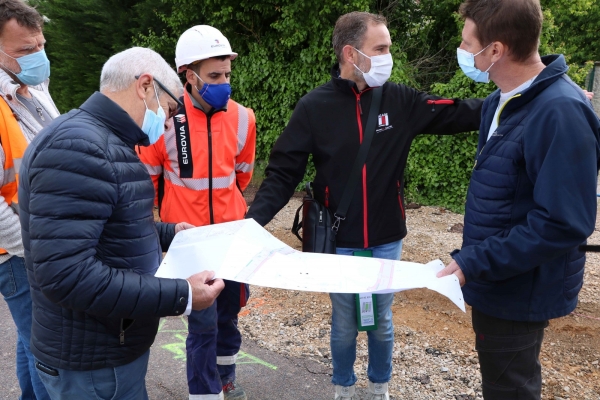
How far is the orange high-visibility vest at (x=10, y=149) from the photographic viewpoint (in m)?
2.63

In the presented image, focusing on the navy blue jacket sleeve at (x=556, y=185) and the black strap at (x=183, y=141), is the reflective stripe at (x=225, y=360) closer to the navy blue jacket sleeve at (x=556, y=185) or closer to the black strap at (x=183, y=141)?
the black strap at (x=183, y=141)

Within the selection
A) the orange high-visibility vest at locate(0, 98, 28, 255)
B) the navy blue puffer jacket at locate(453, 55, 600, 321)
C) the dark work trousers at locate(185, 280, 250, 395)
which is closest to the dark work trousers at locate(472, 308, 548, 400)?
the navy blue puffer jacket at locate(453, 55, 600, 321)

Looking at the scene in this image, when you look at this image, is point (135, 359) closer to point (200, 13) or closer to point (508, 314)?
point (508, 314)

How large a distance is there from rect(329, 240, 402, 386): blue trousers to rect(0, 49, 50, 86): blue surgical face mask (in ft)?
6.39

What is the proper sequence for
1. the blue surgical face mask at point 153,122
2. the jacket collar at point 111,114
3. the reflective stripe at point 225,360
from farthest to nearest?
the reflective stripe at point 225,360 < the blue surgical face mask at point 153,122 < the jacket collar at point 111,114

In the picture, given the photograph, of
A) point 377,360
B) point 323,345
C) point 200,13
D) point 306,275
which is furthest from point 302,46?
point 306,275

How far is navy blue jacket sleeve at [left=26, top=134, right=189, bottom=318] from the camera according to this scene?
171 cm

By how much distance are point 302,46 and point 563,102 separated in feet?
24.7

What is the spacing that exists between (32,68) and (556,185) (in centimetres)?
266

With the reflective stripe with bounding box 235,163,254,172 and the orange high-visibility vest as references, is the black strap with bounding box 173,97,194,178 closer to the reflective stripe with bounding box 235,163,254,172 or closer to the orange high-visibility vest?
the reflective stripe with bounding box 235,163,254,172

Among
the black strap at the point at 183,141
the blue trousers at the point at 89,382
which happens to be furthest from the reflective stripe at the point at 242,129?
the blue trousers at the point at 89,382

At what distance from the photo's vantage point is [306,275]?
87.6 inches

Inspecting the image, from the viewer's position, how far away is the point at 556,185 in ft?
6.45

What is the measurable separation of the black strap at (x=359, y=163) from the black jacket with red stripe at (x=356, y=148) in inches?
1.2
